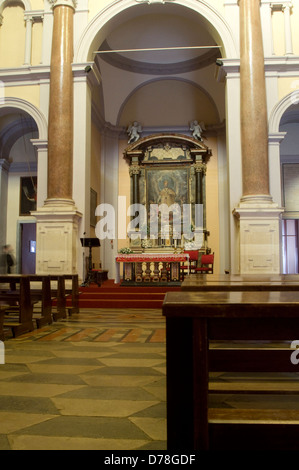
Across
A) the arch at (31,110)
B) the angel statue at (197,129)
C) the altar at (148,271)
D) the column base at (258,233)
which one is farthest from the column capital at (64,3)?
the column base at (258,233)

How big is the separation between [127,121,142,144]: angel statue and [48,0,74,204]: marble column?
14.5 ft

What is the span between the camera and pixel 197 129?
13102 mm

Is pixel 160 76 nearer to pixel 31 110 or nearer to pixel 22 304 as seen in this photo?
pixel 31 110

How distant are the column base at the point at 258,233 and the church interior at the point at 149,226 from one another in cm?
3

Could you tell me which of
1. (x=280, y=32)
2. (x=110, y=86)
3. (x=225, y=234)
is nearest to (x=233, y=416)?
(x=280, y=32)

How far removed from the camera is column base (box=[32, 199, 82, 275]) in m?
8.53

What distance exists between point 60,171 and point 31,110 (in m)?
1.86

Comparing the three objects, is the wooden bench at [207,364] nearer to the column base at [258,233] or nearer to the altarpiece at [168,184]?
the column base at [258,233]

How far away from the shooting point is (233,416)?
1.35 meters

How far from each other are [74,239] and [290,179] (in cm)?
734

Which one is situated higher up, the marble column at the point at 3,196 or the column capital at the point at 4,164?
the column capital at the point at 4,164

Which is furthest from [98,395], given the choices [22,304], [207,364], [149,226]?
[149,226]

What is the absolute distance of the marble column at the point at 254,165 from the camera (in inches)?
324
